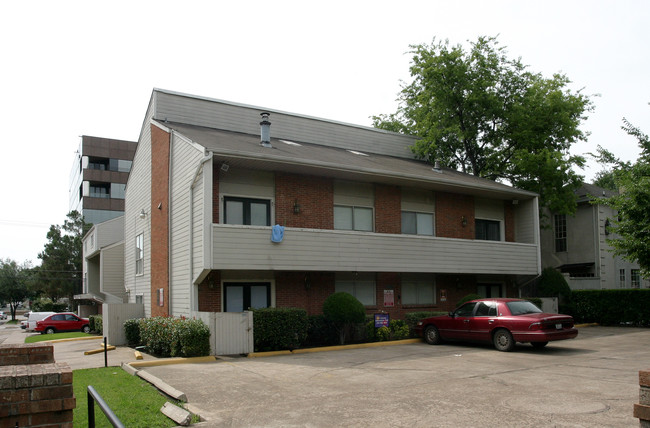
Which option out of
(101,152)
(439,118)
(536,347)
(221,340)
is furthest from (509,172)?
(101,152)

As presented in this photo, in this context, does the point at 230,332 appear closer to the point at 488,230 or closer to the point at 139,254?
the point at 139,254

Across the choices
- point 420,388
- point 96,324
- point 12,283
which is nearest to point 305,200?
point 420,388

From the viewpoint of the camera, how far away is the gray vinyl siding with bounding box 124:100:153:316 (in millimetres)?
24578

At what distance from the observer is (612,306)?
25.5 meters

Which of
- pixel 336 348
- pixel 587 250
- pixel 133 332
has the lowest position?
pixel 336 348

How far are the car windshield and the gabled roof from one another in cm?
627

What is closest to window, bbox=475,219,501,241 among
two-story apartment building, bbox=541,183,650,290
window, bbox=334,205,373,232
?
window, bbox=334,205,373,232

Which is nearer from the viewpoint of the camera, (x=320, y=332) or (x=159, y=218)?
(x=320, y=332)

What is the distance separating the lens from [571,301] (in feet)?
87.1

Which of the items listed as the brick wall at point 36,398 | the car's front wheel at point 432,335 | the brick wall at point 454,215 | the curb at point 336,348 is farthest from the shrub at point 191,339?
the brick wall at point 36,398

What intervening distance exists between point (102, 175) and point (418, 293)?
197 ft

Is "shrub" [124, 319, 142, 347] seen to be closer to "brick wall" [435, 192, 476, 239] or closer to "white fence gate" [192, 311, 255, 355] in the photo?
"white fence gate" [192, 311, 255, 355]

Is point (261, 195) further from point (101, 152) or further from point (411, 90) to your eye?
point (101, 152)

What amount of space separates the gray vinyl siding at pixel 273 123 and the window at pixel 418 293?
7653 mm
